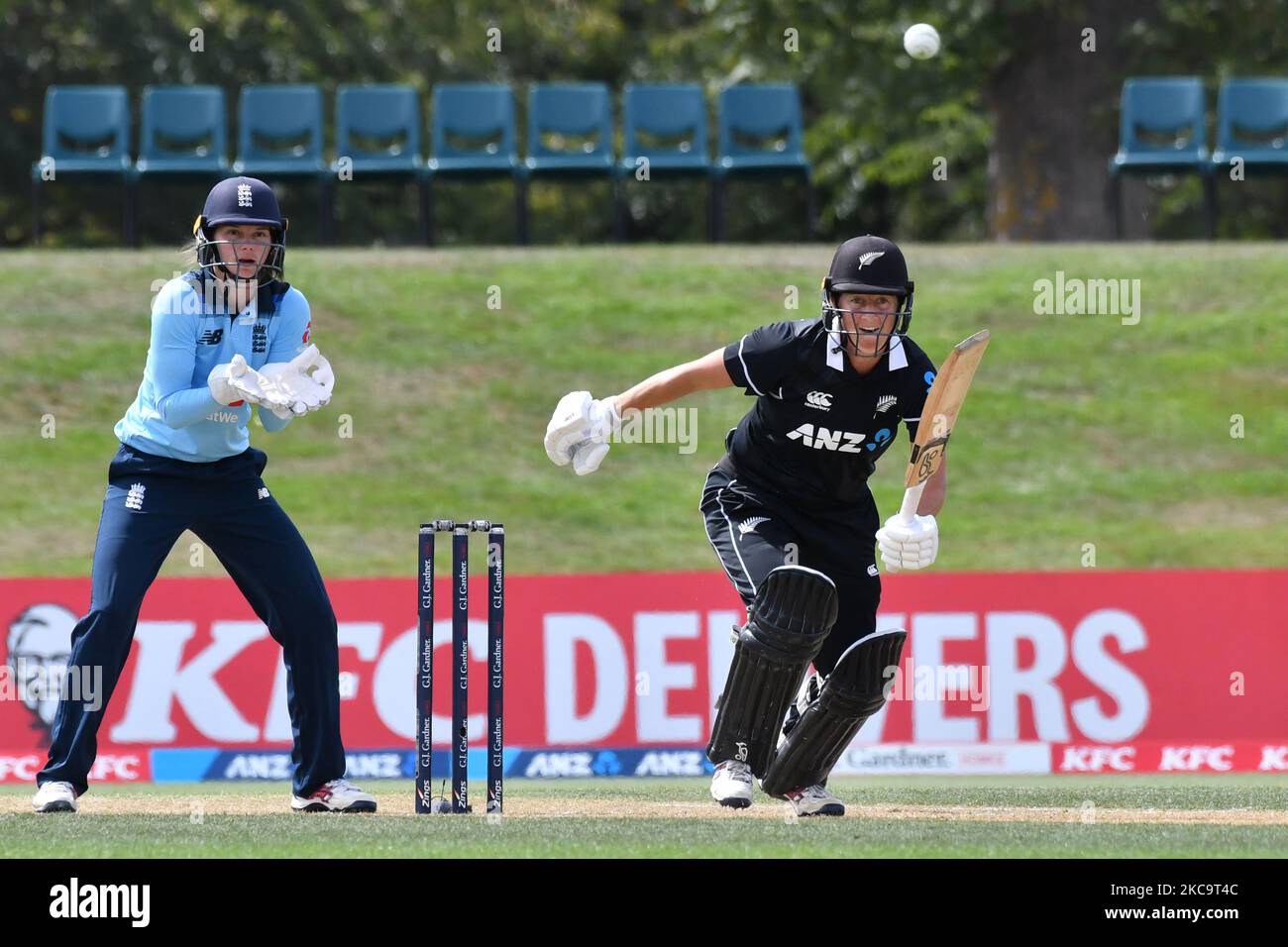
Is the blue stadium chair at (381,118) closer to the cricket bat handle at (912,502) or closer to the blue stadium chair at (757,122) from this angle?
the blue stadium chair at (757,122)

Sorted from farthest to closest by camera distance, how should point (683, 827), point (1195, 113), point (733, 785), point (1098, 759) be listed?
point (1195, 113)
point (1098, 759)
point (733, 785)
point (683, 827)

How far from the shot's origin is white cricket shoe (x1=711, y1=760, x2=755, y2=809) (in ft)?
20.8

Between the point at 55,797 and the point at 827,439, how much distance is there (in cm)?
257

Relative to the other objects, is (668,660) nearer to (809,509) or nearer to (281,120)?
(809,509)

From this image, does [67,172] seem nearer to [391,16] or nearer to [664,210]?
[391,16]

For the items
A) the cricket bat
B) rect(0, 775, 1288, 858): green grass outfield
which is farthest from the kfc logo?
the cricket bat

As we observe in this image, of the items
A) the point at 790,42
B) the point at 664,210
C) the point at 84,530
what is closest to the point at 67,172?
the point at 84,530

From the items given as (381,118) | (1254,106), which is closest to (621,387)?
(381,118)

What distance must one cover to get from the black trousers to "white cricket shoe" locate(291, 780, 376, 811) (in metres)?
1.33

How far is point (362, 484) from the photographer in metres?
13.7

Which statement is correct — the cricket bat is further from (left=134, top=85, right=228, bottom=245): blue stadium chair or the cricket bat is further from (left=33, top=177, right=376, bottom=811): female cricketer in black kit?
(left=134, top=85, right=228, bottom=245): blue stadium chair


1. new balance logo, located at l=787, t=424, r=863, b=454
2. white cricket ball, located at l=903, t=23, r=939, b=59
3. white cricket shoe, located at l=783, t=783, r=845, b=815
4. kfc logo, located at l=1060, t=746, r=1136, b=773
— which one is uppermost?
white cricket ball, located at l=903, t=23, r=939, b=59

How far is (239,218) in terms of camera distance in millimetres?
6059

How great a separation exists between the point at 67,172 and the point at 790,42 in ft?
21.9
